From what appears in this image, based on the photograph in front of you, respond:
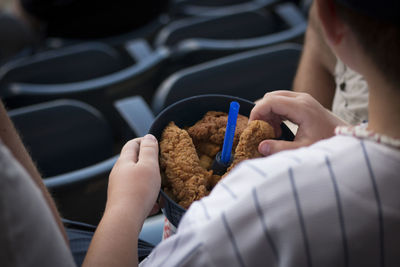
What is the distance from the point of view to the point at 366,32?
15.4 inches

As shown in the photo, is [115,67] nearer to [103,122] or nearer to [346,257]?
[103,122]

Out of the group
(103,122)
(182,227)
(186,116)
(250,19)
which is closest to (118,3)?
(250,19)

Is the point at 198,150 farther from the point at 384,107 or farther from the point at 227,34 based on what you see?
the point at 227,34

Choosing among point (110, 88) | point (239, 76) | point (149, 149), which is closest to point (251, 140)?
point (149, 149)

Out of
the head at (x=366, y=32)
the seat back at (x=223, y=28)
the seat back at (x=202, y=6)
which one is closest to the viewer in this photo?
the head at (x=366, y=32)

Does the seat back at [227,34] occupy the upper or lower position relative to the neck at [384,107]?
lower

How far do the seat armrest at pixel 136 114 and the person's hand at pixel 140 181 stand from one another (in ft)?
1.23

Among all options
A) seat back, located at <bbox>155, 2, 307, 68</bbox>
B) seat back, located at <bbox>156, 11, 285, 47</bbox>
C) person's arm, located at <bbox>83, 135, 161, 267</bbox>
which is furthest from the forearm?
seat back, located at <bbox>156, 11, 285, 47</bbox>

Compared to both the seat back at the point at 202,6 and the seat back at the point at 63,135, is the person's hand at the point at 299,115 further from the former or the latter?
the seat back at the point at 202,6

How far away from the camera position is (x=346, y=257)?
44cm

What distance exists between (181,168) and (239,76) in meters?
0.57

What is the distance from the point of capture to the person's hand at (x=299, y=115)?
21.8 inches

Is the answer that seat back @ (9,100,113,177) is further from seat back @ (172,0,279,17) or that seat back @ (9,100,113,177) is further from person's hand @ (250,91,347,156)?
seat back @ (172,0,279,17)

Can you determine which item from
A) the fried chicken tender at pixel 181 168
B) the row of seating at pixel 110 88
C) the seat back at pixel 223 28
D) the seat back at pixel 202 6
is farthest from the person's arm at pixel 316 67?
the seat back at pixel 202 6
